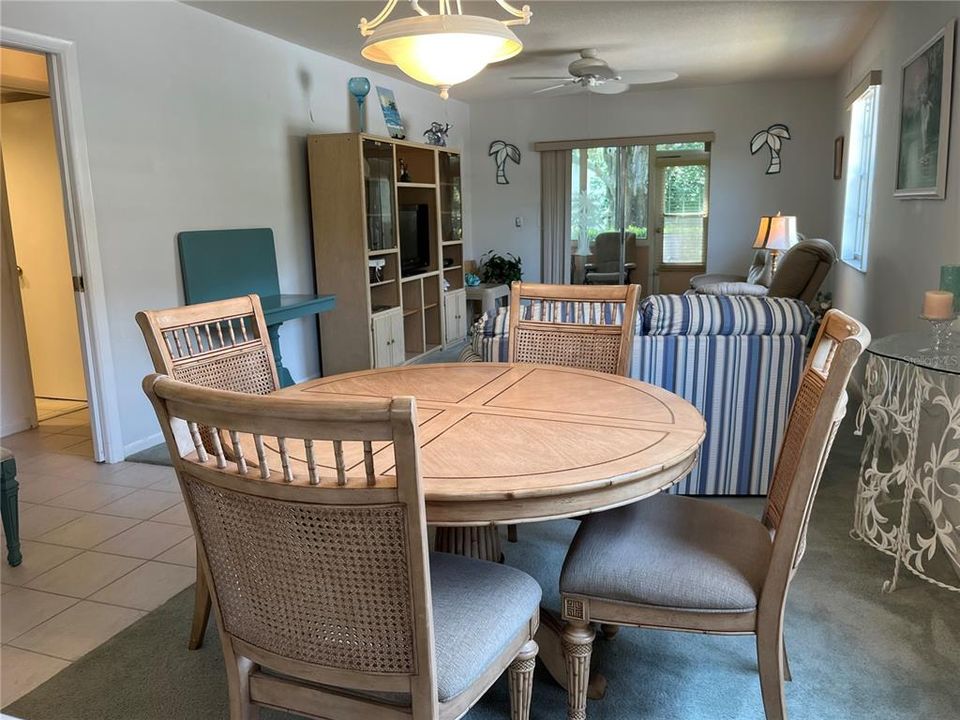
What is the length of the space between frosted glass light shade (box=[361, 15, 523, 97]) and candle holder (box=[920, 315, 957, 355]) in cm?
152

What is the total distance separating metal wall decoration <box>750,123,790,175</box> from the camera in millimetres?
6916

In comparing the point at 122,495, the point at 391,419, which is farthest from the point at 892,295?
the point at 122,495

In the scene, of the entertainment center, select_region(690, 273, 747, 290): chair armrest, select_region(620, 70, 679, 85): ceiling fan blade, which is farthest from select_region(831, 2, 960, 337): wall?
the entertainment center

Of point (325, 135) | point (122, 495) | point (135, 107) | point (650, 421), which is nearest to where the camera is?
point (650, 421)

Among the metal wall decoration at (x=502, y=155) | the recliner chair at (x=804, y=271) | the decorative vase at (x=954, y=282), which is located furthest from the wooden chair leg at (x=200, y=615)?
the metal wall decoration at (x=502, y=155)

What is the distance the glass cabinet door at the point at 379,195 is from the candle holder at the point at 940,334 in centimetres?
364

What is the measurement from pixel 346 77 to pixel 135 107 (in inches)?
87.0

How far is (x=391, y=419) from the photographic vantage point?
95 centimetres

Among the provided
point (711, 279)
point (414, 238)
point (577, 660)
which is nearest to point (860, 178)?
point (711, 279)

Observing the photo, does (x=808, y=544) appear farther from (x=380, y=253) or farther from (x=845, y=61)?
(x=845, y=61)

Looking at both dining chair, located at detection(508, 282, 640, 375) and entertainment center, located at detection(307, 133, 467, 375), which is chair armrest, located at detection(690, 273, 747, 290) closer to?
entertainment center, located at detection(307, 133, 467, 375)

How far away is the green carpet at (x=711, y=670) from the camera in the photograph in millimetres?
1731

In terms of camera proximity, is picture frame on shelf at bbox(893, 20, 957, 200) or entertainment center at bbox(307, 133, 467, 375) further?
entertainment center at bbox(307, 133, 467, 375)

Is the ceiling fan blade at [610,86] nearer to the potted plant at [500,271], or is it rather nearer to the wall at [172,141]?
the wall at [172,141]
